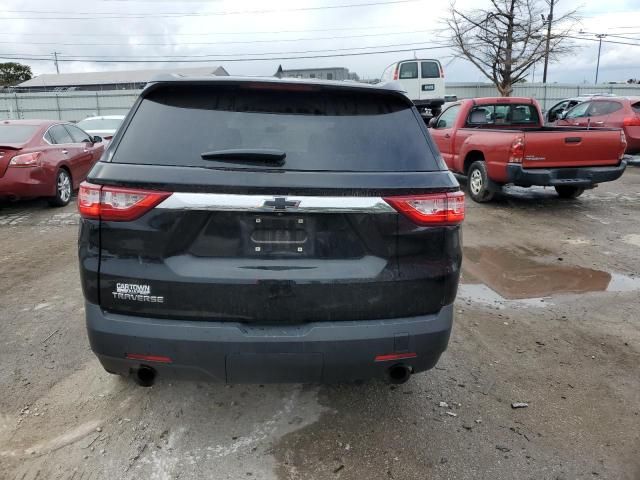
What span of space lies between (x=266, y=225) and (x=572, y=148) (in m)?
7.38

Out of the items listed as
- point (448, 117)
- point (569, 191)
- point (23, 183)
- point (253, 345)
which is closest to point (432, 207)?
point (253, 345)

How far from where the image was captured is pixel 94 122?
14.7 meters

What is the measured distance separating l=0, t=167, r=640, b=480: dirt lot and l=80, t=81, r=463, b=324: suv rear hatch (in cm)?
81

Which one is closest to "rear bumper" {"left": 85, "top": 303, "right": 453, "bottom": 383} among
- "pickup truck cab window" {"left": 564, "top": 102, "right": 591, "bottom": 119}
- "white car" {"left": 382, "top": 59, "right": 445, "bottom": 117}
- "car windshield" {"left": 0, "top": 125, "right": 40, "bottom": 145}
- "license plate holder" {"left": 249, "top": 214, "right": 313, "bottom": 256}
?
"license plate holder" {"left": 249, "top": 214, "right": 313, "bottom": 256}

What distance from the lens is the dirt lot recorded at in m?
2.58

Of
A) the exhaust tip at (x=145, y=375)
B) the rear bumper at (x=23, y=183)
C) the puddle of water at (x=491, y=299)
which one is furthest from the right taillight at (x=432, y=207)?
the rear bumper at (x=23, y=183)

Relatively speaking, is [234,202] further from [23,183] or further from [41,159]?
[41,159]

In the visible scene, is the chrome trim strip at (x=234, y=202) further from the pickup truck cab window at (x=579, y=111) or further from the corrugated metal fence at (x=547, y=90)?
the corrugated metal fence at (x=547, y=90)

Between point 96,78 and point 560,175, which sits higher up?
point 96,78

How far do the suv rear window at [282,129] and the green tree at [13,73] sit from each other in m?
75.4

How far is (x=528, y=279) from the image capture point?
545 cm

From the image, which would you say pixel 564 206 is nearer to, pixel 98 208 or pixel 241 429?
pixel 241 429

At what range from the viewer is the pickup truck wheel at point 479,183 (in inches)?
351

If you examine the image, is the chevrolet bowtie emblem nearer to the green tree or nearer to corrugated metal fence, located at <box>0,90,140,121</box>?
corrugated metal fence, located at <box>0,90,140,121</box>
